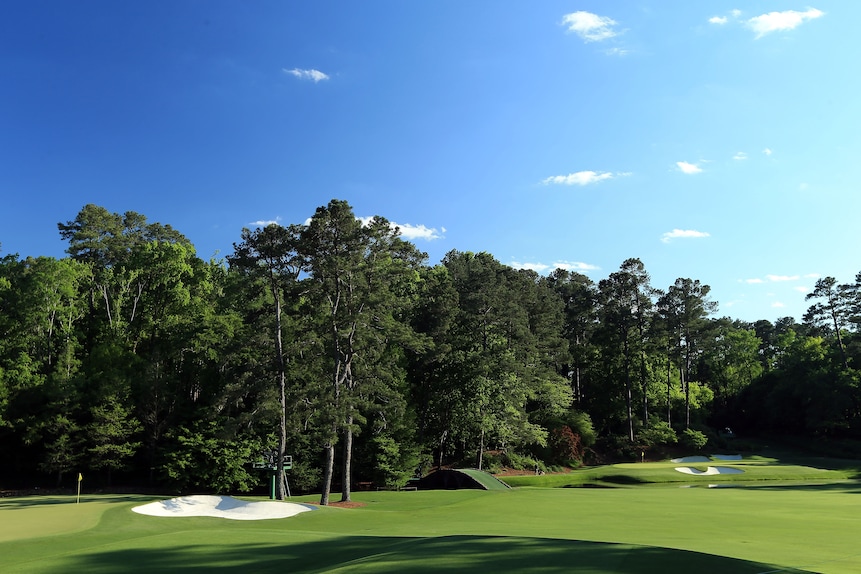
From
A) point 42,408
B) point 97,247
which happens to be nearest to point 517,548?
point 42,408

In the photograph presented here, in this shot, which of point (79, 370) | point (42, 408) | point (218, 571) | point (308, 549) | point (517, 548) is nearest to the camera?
point (517, 548)

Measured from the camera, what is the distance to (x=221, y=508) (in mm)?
21688

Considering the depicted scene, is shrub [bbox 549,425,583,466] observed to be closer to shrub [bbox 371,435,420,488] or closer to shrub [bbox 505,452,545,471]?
shrub [bbox 505,452,545,471]

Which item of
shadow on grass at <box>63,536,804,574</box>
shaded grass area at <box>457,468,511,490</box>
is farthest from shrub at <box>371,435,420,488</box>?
shadow on grass at <box>63,536,804,574</box>

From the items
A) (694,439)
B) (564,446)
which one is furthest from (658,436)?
(564,446)

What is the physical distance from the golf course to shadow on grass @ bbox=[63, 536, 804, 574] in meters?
0.03

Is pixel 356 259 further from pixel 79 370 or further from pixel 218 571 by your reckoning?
pixel 79 370

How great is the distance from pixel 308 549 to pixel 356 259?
17.4 meters

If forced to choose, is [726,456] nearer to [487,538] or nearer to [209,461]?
[209,461]

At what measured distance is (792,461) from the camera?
Result: 5181 cm

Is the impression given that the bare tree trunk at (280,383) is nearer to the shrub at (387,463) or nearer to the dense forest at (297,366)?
the dense forest at (297,366)

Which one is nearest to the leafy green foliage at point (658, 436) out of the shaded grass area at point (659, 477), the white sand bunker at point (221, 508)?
the shaded grass area at point (659, 477)

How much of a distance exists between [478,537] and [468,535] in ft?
2.49

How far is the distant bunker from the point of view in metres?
31.7
